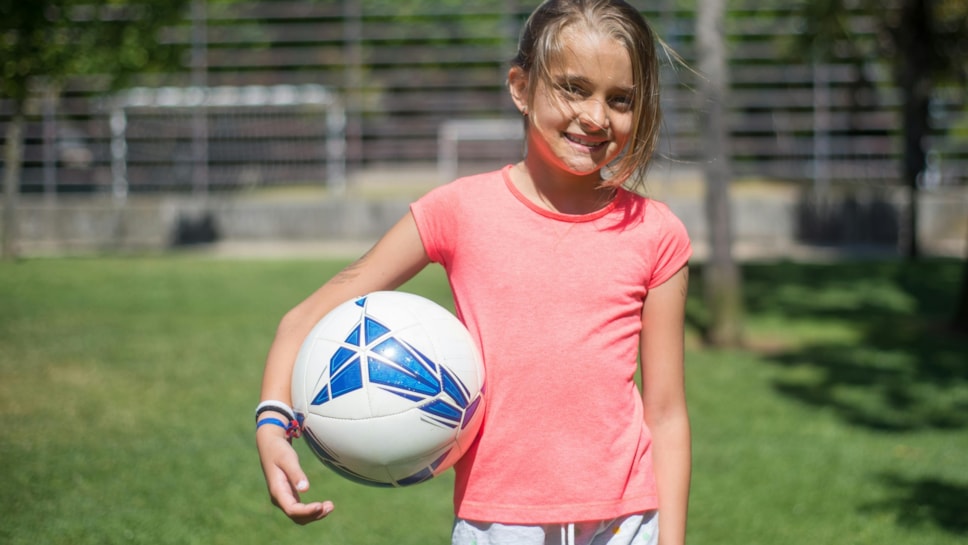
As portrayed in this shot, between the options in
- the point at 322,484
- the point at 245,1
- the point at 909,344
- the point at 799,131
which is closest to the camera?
the point at 322,484

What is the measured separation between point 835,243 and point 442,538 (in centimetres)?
1481

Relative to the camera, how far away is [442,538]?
15.4 ft

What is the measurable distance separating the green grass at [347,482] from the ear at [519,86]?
2778 millimetres

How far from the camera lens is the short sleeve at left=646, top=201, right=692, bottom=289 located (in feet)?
7.29

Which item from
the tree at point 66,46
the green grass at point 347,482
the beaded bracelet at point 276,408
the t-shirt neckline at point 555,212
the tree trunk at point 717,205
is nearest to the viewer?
the beaded bracelet at point 276,408

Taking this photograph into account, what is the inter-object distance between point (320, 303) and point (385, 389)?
0.89 feet

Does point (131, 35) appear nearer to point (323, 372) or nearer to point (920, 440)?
point (920, 440)

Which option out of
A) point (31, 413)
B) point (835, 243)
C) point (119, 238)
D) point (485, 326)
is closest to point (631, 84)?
point (485, 326)

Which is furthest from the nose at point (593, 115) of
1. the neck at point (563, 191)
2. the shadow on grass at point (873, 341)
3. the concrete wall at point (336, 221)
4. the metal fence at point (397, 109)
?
the metal fence at point (397, 109)

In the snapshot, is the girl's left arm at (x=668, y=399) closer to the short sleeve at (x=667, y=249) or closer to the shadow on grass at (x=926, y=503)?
the short sleeve at (x=667, y=249)

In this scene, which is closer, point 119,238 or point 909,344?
point 909,344

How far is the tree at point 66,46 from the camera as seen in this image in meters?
13.9

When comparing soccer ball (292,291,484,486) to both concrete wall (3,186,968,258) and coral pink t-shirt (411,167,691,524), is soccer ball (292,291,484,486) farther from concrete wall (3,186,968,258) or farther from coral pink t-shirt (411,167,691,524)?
concrete wall (3,186,968,258)

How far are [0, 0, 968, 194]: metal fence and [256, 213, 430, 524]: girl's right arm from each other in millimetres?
17650
